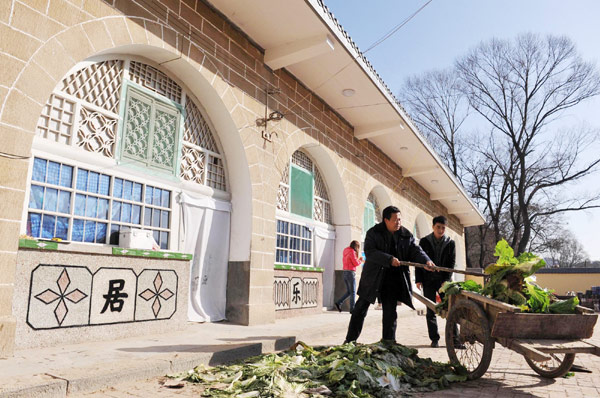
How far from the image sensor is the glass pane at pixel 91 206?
549cm

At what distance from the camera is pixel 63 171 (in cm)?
521

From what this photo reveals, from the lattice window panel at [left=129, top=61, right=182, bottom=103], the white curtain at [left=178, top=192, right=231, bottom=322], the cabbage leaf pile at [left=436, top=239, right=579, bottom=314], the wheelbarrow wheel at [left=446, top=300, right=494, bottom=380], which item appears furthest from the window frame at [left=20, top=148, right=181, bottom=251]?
the cabbage leaf pile at [left=436, top=239, right=579, bottom=314]

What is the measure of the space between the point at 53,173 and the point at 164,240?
6.59ft

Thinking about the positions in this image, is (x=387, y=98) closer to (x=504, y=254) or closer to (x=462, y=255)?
(x=504, y=254)

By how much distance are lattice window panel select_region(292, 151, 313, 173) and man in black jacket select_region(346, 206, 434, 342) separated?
503cm

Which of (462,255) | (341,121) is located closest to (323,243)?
(341,121)

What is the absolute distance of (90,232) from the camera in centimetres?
553

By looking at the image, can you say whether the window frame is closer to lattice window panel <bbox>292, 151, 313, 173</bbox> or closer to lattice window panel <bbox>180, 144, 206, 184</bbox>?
lattice window panel <bbox>180, 144, 206, 184</bbox>

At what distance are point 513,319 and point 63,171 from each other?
4.85 metres

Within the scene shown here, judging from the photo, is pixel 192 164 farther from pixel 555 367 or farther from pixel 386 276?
pixel 555 367

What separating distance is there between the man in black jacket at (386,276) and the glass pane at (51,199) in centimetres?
354

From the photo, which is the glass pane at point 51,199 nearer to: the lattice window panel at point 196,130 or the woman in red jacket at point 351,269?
the lattice window panel at point 196,130

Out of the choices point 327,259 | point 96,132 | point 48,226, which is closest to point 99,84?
point 96,132

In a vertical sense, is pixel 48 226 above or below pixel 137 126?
below
